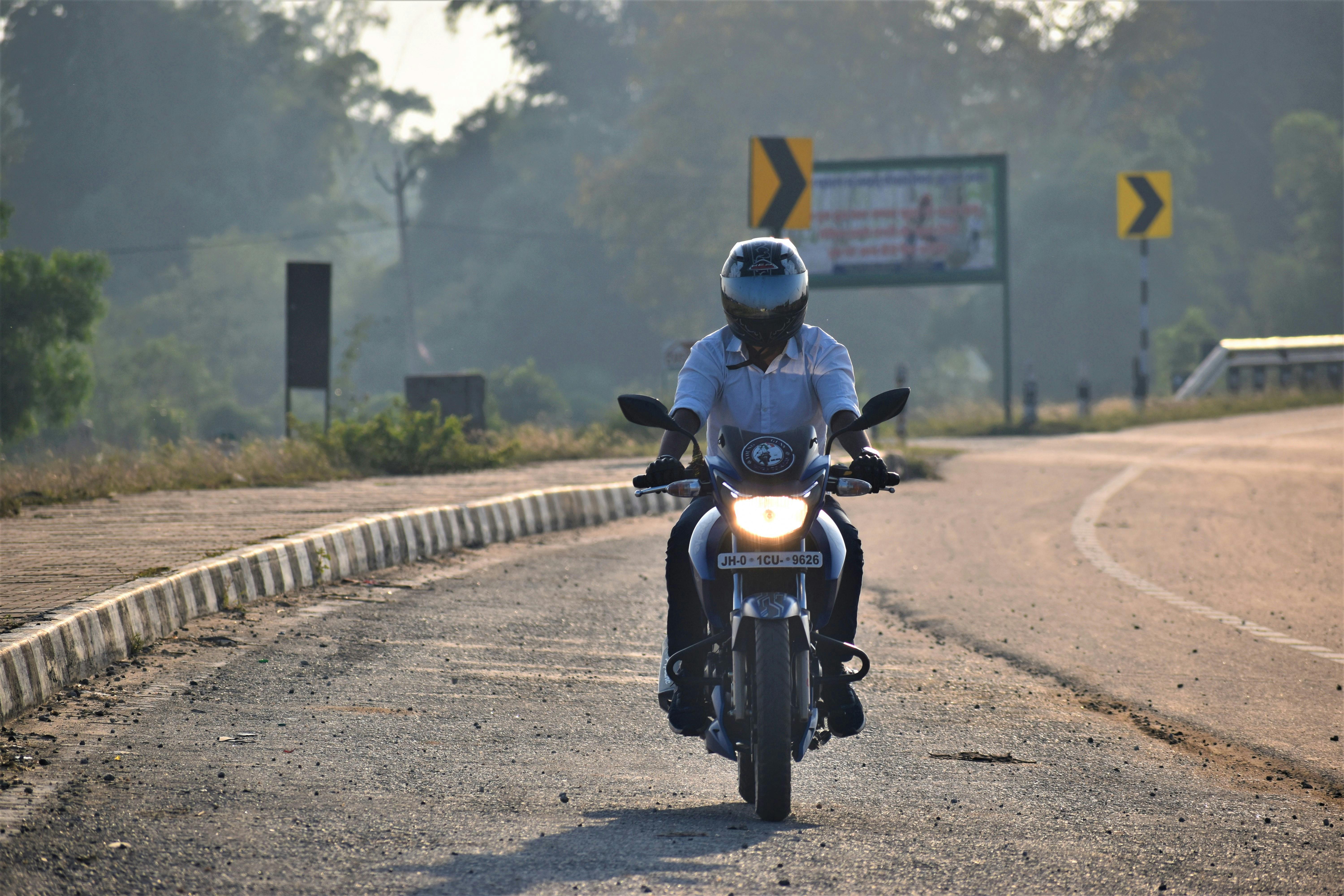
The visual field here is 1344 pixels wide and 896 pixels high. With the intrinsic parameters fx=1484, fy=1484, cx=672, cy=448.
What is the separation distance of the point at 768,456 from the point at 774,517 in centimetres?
19

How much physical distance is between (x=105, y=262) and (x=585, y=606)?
24.0 meters

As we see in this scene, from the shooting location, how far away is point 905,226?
31.9 meters

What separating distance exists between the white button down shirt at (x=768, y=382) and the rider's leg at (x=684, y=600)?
0.27 metres

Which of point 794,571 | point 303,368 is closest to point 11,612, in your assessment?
point 794,571

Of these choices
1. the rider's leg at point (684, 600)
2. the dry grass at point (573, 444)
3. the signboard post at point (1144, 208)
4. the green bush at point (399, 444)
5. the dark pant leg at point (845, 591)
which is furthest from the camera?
the signboard post at point (1144, 208)

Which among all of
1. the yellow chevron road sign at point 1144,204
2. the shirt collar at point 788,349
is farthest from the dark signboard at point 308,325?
the yellow chevron road sign at point 1144,204

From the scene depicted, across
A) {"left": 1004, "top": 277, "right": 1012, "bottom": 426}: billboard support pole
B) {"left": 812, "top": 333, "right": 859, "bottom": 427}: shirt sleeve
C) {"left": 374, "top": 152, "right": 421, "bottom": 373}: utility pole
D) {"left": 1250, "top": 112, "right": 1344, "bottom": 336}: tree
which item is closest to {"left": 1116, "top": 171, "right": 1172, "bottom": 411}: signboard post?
{"left": 1004, "top": 277, "right": 1012, "bottom": 426}: billboard support pole

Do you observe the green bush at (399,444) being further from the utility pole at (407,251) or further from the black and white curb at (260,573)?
the utility pole at (407,251)

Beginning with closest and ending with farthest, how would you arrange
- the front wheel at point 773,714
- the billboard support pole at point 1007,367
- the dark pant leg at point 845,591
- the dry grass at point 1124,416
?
the front wheel at point 773,714 → the dark pant leg at point 845,591 → the dry grass at point 1124,416 → the billboard support pole at point 1007,367

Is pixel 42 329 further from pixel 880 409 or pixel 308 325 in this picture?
pixel 880 409

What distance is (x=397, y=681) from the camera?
269 inches

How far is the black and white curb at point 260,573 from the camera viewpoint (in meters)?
6.27

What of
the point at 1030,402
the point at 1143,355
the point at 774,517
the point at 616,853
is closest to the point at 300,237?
the point at 1143,355

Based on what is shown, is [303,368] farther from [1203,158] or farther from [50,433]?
[1203,158]
